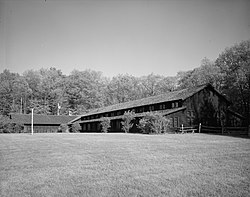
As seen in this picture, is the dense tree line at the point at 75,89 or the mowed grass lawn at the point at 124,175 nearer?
the mowed grass lawn at the point at 124,175

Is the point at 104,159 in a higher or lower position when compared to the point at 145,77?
lower

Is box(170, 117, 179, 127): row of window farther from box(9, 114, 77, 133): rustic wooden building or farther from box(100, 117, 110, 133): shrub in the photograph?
box(9, 114, 77, 133): rustic wooden building

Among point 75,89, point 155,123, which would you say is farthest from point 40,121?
point 155,123

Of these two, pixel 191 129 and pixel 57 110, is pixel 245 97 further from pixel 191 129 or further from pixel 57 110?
pixel 57 110

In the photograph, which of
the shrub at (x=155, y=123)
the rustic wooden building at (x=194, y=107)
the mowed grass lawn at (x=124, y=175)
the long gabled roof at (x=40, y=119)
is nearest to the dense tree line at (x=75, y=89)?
the long gabled roof at (x=40, y=119)

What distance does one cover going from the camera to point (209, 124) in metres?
35.5

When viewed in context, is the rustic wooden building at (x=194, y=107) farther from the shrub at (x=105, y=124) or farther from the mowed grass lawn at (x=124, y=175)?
the mowed grass lawn at (x=124, y=175)

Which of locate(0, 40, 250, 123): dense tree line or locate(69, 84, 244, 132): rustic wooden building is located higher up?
locate(0, 40, 250, 123): dense tree line

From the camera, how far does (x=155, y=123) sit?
91.7ft

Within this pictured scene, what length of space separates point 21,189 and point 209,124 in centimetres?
3379

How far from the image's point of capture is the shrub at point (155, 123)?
2792cm

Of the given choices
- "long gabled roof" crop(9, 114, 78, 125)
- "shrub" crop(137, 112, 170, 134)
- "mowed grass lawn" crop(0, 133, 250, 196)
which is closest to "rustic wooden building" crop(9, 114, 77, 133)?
"long gabled roof" crop(9, 114, 78, 125)

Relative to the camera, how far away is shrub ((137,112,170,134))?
91.6ft

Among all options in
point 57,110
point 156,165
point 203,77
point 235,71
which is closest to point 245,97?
point 235,71
